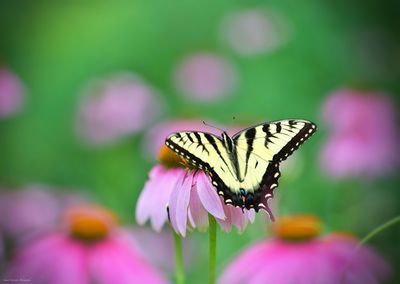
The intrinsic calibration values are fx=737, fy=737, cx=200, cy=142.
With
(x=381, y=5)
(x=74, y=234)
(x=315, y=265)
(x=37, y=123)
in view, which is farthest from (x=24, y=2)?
(x=315, y=265)

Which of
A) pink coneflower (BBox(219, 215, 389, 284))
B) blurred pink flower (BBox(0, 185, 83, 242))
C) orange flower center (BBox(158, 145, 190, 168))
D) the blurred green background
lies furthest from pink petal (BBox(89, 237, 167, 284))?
the blurred green background

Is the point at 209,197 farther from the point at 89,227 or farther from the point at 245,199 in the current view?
the point at 89,227

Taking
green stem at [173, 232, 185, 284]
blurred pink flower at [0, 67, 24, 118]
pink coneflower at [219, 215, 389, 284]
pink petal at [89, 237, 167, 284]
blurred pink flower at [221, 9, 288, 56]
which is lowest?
pink petal at [89, 237, 167, 284]

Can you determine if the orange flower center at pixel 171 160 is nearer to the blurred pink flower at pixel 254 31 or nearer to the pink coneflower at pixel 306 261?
the pink coneflower at pixel 306 261

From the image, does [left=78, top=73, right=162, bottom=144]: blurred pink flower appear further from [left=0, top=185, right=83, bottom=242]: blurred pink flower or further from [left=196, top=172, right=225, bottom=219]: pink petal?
[left=196, top=172, right=225, bottom=219]: pink petal

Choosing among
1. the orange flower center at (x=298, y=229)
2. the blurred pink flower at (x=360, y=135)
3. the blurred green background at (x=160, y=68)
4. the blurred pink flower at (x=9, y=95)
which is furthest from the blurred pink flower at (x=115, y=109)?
the orange flower center at (x=298, y=229)

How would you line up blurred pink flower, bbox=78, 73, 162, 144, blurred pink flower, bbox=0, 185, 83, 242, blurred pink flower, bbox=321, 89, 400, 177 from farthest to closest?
blurred pink flower, bbox=78, 73, 162, 144, blurred pink flower, bbox=321, 89, 400, 177, blurred pink flower, bbox=0, 185, 83, 242
